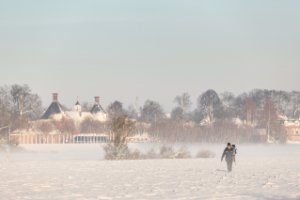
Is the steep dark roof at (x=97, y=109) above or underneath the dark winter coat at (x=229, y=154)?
above

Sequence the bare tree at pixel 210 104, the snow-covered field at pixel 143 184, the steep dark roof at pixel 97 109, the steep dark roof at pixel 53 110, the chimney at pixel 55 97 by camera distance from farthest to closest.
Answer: the steep dark roof at pixel 97 109 → the bare tree at pixel 210 104 → the chimney at pixel 55 97 → the steep dark roof at pixel 53 110 → the snow-covered field at pixel 143 184

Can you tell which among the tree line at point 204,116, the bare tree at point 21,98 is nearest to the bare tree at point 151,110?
the tree line at point 204,116

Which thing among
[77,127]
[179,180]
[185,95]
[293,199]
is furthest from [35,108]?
[293,199]

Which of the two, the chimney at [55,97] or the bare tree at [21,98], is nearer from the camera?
the bare tree at [21,98]

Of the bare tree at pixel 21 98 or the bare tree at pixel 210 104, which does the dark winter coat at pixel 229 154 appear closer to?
the bare tree at pixel 21 98

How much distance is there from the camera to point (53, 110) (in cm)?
12469

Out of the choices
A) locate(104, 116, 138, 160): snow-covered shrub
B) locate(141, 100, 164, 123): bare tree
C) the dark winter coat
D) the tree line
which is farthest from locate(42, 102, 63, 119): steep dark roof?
the dark winter coat

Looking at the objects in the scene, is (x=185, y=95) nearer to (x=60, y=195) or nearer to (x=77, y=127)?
(x=77, y=127)

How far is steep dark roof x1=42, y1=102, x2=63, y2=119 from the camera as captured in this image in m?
124

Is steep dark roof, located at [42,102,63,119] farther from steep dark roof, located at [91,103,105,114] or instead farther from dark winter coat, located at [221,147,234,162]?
dark winter coat, located at [221,147,234,162]

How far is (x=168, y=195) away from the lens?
20.6 m

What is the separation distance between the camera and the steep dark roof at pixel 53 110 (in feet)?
406

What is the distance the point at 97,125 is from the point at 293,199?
9183cm

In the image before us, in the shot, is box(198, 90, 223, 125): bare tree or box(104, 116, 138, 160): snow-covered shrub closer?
box(104, 116, 138, 160): snow-covered shrub
